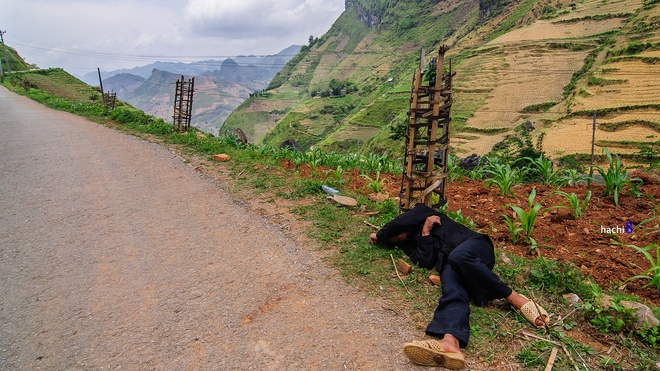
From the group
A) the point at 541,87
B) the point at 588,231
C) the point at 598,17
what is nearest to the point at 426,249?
the point at 588,231

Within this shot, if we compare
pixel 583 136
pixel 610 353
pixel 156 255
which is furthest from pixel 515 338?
pixel 583 136

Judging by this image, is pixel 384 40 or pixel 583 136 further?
pixel 384 40

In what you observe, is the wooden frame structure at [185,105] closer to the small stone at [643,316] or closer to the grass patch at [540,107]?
the small stone at [643,316]

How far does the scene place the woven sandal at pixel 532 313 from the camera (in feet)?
8.07

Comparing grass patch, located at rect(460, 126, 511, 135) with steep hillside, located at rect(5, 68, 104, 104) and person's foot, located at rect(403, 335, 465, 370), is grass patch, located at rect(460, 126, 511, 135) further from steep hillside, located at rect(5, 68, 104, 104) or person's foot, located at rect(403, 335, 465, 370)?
person's foot, located at rect(403, 335, 465, 370)

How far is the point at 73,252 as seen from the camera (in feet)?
11.2

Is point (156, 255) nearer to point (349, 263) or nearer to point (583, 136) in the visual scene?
point (349, 263)

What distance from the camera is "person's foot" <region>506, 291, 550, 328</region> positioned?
96.6 inches

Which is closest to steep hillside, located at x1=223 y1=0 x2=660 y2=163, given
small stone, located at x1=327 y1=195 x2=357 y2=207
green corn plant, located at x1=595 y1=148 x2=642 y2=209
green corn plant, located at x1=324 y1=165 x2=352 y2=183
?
green corn plant, located at x1=595 y1=148 x2=642 y2=209

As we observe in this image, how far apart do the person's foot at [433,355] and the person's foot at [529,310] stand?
0.76 meters

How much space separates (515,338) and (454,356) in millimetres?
649

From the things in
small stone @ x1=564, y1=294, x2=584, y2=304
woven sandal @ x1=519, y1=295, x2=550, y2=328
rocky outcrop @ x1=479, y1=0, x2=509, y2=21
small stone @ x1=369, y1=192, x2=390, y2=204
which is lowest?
woven sandal @ x1=519, y1=295, x2=550, y2=328

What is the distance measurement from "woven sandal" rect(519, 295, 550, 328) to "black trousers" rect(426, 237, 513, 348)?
15cm

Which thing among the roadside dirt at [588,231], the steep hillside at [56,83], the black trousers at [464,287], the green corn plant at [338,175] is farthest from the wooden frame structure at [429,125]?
the steep hillside at [56,83]
